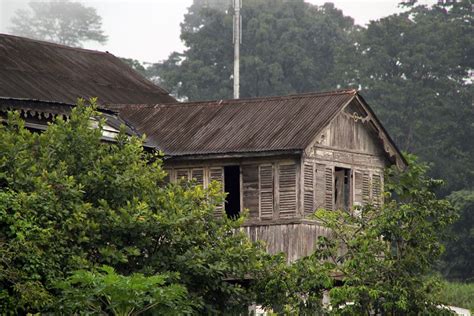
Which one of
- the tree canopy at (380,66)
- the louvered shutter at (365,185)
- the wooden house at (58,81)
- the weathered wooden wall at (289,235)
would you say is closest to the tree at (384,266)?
the weathered wooden wall at (289,235)

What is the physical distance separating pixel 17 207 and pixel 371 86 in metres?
49.0

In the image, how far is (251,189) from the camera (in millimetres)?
35938

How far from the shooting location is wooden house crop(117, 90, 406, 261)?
3541cm

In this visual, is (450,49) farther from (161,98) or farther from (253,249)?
(253,249)

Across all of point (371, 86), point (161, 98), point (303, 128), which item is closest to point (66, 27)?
point (371, 86)

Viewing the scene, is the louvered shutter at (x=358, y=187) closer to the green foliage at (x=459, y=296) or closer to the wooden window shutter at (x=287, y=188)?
the wooden window shutter at (x=287, y=188)

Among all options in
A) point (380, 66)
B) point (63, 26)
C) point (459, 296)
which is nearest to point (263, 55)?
point (380, 66)

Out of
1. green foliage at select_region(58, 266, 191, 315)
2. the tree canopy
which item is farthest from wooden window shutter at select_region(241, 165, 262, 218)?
the tree canopy

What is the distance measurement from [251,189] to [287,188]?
3.14 feet

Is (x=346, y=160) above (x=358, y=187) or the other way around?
above

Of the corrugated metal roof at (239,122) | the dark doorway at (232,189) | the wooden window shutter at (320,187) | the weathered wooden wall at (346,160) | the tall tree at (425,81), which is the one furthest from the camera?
the tall tree at (425,81)

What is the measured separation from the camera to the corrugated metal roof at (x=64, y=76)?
3525 centimetres

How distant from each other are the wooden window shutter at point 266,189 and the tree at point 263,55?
39.2 m

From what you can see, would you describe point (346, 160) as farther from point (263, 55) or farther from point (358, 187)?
point (263, 55)
